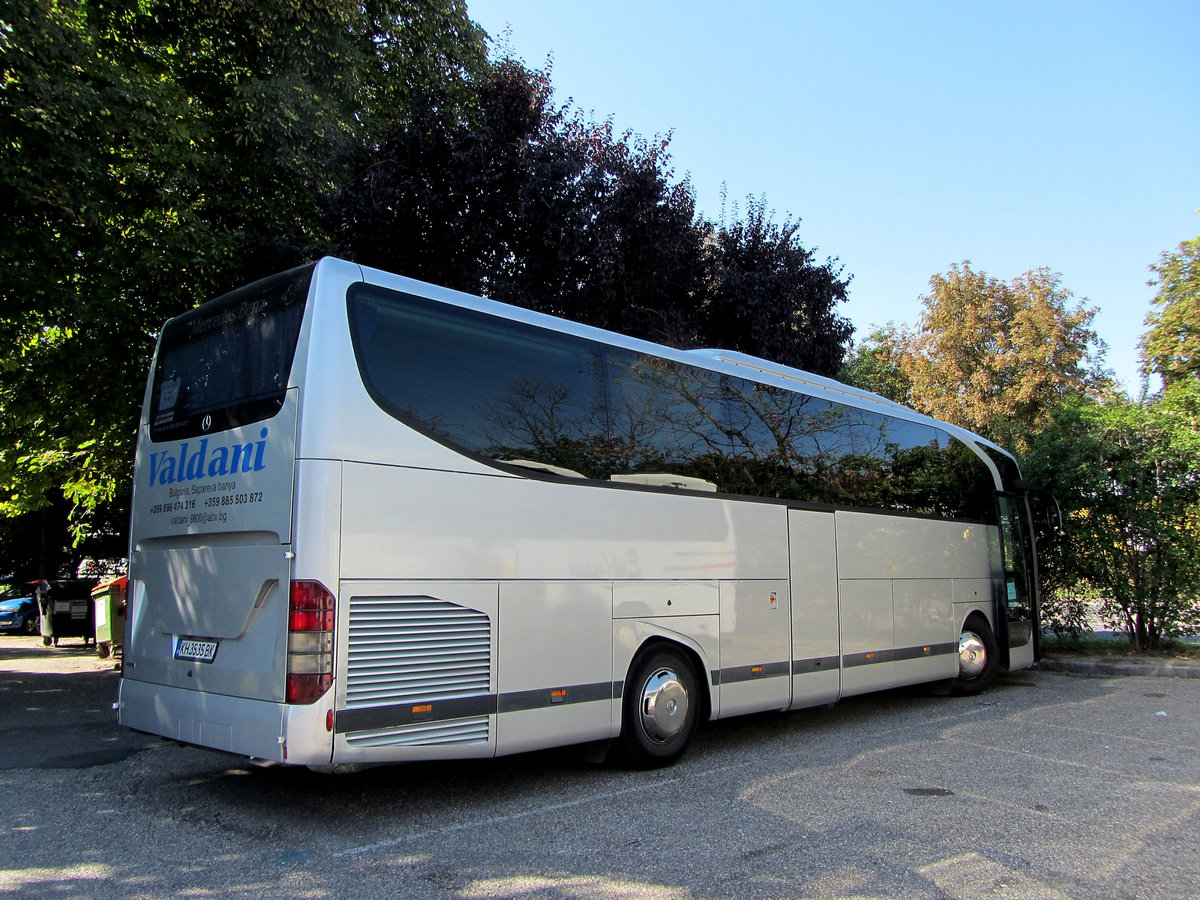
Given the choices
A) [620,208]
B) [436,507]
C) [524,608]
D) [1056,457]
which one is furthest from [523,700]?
[1056,457]

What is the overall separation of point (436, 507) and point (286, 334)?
4.73ft

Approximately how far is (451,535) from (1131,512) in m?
11.5

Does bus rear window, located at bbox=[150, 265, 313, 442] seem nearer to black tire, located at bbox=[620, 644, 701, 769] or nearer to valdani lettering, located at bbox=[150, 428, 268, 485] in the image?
valdani lettering, located at bbox=[150, 428, 268, 485]

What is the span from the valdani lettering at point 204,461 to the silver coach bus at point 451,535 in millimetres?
20

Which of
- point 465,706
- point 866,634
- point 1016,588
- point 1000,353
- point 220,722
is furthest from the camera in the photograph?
point 1000,353

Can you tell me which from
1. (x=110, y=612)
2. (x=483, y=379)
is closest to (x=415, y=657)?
(x=483, y=379)

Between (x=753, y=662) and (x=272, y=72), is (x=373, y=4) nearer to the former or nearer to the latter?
(x=272, y=72)

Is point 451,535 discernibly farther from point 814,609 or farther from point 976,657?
point 976,657

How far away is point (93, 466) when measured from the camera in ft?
53.7

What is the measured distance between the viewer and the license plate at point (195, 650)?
5.64 m

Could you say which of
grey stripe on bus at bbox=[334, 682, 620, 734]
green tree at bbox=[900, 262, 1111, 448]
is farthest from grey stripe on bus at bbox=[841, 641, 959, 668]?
green tree at bbox=[900, 262, 1111, 448]

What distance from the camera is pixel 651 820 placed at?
5.54 m

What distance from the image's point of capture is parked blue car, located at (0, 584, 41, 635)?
28234 millimetres

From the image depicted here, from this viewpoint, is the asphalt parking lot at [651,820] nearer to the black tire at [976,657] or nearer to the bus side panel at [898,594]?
the bus side panel at [898,594]
